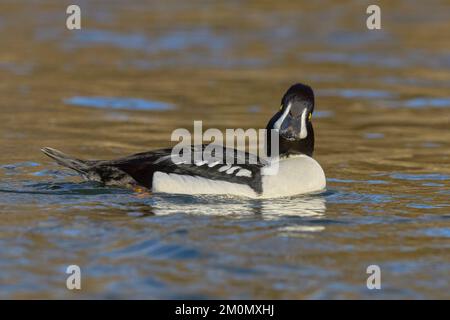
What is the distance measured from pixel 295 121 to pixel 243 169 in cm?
90

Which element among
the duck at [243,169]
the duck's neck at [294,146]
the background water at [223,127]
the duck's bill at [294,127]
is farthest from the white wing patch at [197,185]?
the duck's bill at [294,127]

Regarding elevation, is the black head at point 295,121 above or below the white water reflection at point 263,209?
above

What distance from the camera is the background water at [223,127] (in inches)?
355

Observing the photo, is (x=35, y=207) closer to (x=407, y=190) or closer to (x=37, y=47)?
(x=407, y=190)

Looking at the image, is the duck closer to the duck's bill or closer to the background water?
the duck's bill

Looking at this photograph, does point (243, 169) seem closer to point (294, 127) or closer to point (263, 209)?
point (263, 209)

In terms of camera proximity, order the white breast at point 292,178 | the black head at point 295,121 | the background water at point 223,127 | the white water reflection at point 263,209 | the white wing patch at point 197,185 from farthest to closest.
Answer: the black head at point 295,121, the white breast at point 292,178, the white wing patch at point 197,185, the white water reflection at point 263,209, the background water at point 223,127

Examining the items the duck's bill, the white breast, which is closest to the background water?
the white breast

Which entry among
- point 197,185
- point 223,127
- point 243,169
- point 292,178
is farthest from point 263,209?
point 223,127

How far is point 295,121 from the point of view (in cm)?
1167

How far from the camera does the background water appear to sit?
9.01m

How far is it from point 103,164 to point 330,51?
419 inches

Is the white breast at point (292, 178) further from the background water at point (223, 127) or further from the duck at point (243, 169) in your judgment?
the background water at point (223, 127)
